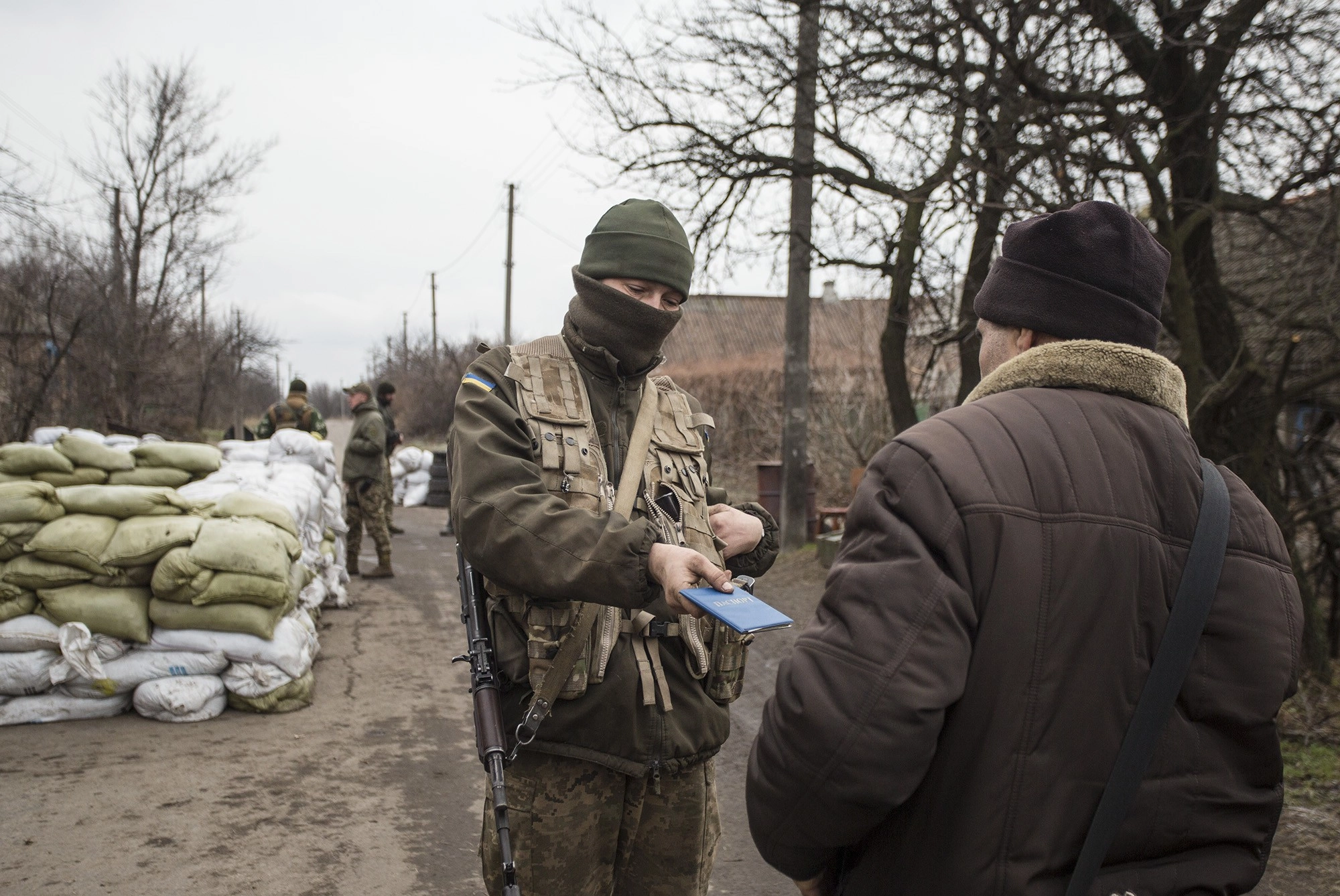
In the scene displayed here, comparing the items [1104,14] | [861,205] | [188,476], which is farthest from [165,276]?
[1104,14]

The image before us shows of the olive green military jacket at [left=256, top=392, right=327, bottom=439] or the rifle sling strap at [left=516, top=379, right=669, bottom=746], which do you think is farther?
the olive green military jacket at [left=256, top=392, right=327, bottom=439]

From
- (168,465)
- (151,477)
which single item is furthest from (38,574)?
(168,465)

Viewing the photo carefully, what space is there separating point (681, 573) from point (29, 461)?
5.43 metres

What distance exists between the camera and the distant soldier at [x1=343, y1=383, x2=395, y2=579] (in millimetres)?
9602

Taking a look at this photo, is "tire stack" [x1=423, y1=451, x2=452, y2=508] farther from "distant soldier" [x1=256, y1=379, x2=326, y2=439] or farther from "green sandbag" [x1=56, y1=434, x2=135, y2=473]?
"green sandbag" [x1=56, y1=434, x2=135, y2=473]

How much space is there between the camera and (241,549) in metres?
5.45

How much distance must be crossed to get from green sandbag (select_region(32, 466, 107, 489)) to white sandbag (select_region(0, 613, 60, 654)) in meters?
1.00

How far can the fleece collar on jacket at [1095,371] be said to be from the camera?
147 cm

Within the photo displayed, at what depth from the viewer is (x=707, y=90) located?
25.2 feet

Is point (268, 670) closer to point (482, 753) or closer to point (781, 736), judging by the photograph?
point (482, 753)

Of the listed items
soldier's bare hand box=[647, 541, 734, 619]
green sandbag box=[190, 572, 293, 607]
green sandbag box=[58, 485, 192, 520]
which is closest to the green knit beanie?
soldier's bare hand box=[647, 541, 734, 619]

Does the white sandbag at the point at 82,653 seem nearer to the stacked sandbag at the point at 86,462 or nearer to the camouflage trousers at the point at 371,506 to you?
the stacked sandbag at the point at 86,462

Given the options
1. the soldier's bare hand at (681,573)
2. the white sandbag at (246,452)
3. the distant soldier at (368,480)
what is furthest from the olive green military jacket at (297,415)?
the soldier's bare hand at (681,573)

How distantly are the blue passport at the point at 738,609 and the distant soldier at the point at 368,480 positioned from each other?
26.9ft
